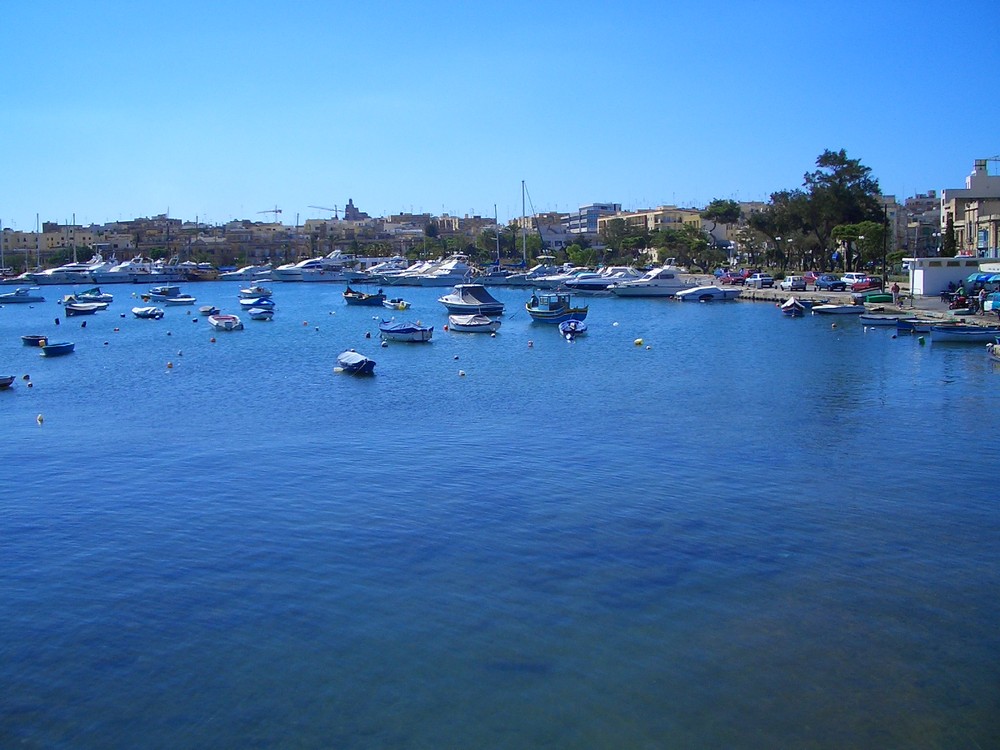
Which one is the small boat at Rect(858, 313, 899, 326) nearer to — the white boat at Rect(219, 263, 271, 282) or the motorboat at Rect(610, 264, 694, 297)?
the motorboat at Rect(610, 264, 694, 297)

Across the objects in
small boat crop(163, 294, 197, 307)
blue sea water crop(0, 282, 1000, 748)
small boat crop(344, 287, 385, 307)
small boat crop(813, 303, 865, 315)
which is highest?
small boat crop(163, 294, 197, 307)

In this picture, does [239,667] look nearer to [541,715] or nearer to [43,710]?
[43,710]

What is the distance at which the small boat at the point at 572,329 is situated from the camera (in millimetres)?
48438

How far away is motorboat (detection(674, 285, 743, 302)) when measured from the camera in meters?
73.2

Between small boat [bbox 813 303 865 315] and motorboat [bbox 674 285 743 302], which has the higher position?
motorboat [bbox 674 285 743 302]

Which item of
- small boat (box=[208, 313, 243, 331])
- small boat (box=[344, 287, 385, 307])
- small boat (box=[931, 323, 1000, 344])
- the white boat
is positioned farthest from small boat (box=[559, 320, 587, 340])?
the white boat

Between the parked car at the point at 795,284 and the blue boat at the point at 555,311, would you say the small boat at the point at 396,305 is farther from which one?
the parked car at the point at 795,284

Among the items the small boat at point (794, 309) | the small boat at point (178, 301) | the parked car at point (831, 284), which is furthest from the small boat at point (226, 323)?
the parked car at point (831, 284)

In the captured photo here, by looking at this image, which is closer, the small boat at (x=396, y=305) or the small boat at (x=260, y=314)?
the small boat at (x=260, y=314)

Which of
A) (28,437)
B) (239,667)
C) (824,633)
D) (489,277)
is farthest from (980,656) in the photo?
(489,277)

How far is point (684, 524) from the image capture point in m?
15.8

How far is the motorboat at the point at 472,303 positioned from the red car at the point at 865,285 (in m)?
26.1

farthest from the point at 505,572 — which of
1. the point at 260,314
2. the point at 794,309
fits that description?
the point at 260,314

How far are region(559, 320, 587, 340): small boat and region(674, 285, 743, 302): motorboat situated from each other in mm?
26529
